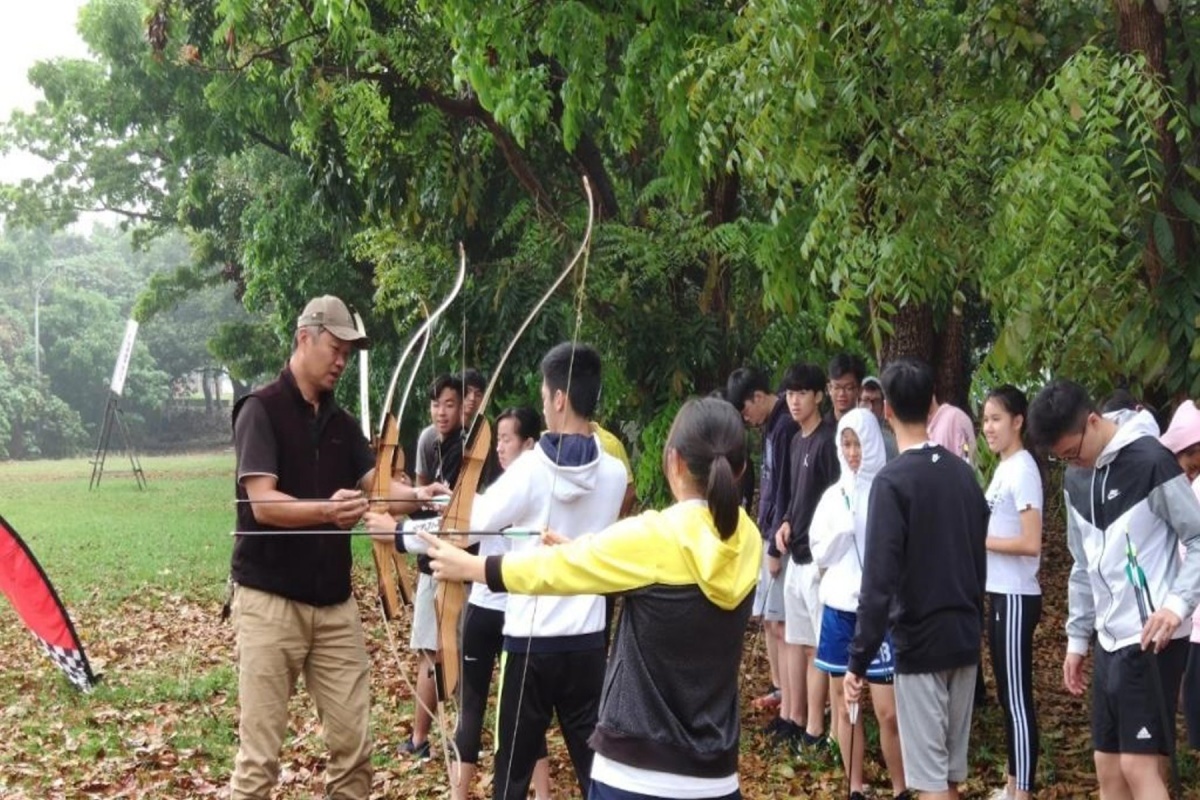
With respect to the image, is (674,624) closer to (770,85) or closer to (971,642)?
(971,642)

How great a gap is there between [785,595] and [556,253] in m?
4.64

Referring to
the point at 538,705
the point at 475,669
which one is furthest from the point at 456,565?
the point at 475,669

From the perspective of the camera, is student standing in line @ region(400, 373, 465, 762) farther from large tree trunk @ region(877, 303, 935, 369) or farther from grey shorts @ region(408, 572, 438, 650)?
large tree trunk @ region(877, 303, 935, 369)

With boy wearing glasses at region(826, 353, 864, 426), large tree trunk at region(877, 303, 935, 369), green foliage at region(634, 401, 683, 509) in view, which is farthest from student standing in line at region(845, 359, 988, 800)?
green foliage at region(634, 401, 683, 509)

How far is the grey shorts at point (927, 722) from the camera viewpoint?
4.72m

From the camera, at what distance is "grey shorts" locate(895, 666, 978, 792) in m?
4.72

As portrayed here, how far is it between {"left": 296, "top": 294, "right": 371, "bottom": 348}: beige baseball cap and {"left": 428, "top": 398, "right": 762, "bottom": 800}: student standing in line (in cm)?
169

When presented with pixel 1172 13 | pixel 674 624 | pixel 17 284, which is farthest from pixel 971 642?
pixel 17 284

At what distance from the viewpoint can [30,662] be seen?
11203mm

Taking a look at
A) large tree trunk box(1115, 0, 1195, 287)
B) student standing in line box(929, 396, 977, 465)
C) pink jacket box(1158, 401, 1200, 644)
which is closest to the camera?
pink jacket box(1158, 401, 1200, 644)

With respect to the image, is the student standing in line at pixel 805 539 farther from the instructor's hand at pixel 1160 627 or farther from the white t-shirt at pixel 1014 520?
the instructor's hand at pixel 1160 627

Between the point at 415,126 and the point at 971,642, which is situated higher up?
the point at 415,126

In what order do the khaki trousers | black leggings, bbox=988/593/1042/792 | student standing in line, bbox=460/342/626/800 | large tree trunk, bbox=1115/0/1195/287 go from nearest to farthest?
student standing in line, bbox=460/342/626/800, the khaki trousers, black leggings, bbox=988/593/1042/792, large tree trunk, bbox=1115/0/1195/287

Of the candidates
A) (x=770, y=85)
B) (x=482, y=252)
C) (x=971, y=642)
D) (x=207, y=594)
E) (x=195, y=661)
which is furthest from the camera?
(x=207, y=594)
